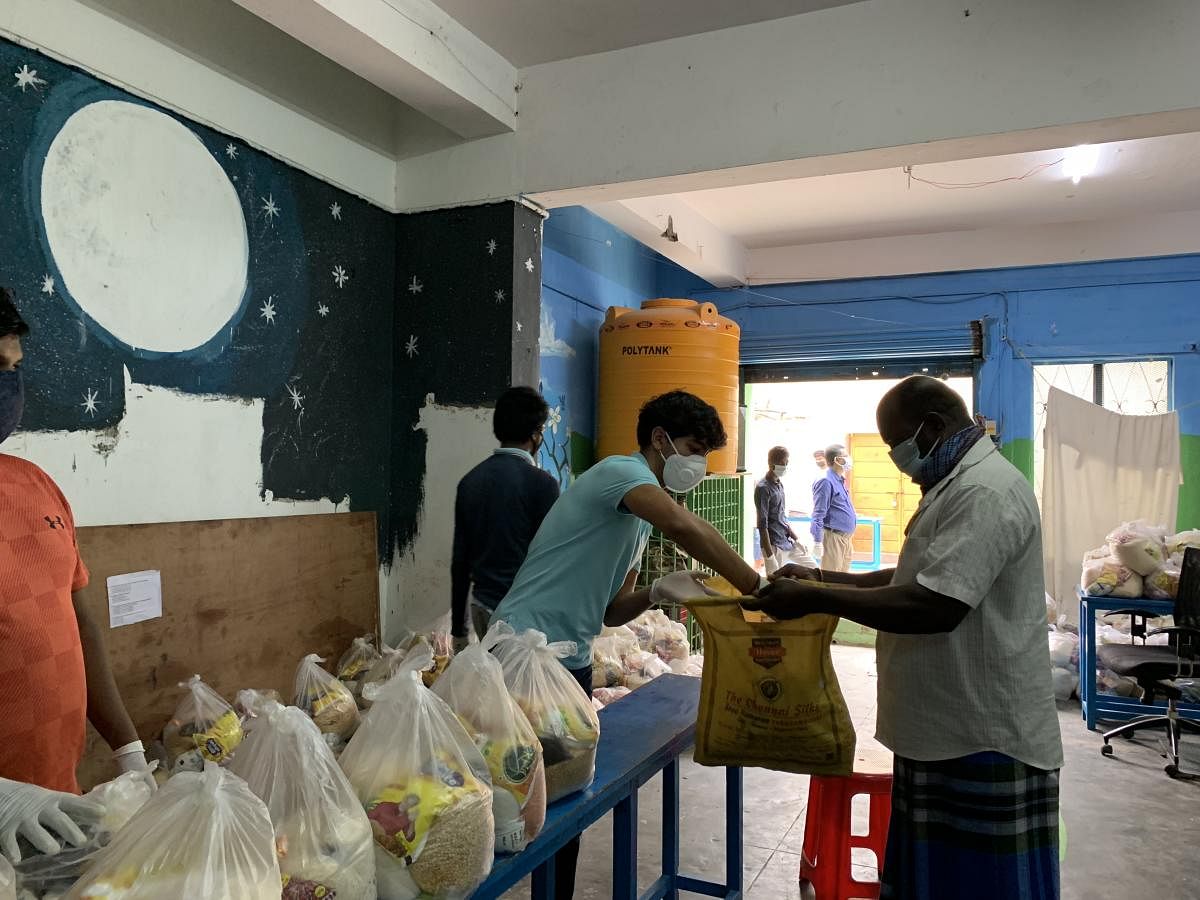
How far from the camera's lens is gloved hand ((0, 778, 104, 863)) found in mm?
924

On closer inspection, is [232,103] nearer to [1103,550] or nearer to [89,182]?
[89,182]

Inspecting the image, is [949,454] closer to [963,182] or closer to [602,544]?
[602,544]

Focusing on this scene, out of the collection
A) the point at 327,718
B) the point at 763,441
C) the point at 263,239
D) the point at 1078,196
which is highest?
the point at 1078,196

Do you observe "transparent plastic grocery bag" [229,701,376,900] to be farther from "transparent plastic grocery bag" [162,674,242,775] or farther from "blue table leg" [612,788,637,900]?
"transparent plastic grocery bag" [162,674,242,775]

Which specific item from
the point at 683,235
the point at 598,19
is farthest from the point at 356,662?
the point at 683,235

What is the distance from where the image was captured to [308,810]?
40.6 inches

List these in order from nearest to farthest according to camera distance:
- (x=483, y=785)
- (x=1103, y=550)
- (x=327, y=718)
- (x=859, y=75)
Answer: (x=483, y=785) < (x=327, y=718) < (x=859, y=75) < (x=1103, y=550)

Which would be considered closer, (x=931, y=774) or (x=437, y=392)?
(x=931, y=774)

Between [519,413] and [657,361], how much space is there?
7.85 ft

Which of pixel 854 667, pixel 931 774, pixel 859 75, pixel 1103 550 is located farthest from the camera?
pixel 854 667

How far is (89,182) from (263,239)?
2.08ft

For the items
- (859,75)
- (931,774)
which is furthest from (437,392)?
(931,774)

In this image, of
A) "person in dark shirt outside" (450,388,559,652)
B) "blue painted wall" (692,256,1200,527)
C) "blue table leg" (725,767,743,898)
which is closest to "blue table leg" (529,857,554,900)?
"blue table leg" (725,767,743,898)

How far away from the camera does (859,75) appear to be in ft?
9.35
